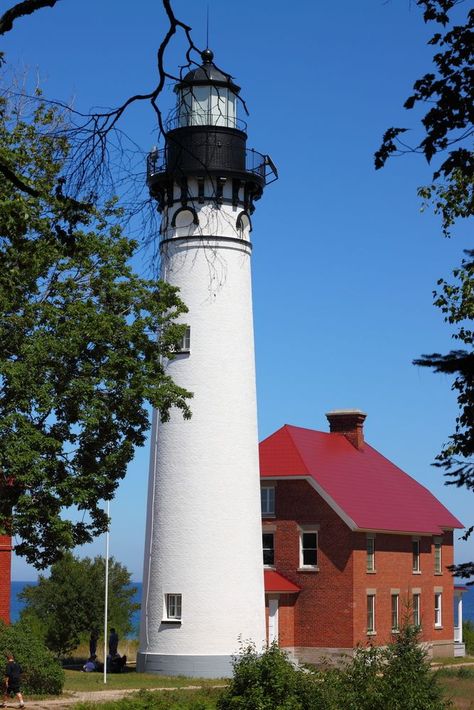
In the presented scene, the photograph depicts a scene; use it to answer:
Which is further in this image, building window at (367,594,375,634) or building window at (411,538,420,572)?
building window at (411,538,420,572)

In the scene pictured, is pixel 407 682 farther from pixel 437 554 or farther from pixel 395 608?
pixel 437 554

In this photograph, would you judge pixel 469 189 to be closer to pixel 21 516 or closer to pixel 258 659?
pixel 258 659

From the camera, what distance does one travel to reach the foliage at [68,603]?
1843 inches

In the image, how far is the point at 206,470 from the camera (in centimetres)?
3606

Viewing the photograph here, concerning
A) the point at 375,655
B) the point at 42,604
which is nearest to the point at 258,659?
the point at 375,655

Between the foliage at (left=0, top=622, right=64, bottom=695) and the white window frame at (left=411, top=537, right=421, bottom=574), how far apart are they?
2422 cm

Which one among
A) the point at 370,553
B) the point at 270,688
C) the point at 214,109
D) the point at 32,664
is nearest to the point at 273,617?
the point at 370,553

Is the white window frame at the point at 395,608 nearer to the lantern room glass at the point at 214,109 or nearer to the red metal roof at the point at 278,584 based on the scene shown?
the red metal roof at the point at 278,584

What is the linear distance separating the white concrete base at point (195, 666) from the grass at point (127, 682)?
11.3 inches

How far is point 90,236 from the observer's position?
28188mm

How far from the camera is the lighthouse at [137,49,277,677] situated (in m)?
35.7

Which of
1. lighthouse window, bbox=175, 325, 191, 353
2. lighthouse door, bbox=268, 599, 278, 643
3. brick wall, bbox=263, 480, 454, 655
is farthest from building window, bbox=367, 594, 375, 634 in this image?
lighthouse window, bbox=175, 325, 191, 353

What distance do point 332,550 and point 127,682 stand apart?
13093 mm

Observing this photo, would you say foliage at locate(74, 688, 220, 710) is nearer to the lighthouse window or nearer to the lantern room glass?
the lighthouse window
